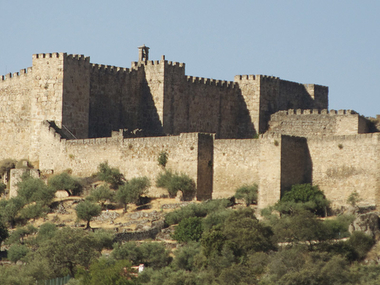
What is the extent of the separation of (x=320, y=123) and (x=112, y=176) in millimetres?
11977

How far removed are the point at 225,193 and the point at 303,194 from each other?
4.69 m

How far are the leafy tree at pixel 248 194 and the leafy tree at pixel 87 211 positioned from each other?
6394 mm

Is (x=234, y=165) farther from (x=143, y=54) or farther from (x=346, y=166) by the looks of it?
(x=143, y=54)

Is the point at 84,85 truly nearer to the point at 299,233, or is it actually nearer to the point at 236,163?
the point at 236,163

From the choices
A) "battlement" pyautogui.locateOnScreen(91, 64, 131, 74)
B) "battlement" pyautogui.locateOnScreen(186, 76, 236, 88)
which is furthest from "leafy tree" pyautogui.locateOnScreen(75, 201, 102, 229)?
"battlement" pyautogui.locateOnScreen(186, 76, 236, 88)

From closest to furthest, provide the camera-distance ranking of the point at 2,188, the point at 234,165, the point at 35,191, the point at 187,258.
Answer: the point at 187,258 → the point at 234,165 → the point at 35,191 → the point at 2,188

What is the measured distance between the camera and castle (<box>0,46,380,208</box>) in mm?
Answer: 52906

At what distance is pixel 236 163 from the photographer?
181 ft

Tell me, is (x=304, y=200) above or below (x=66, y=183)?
below

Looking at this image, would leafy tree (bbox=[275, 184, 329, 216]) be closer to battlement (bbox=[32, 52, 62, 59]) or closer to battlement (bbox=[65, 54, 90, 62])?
battlement (bbox=[65, 54, 90, 62])

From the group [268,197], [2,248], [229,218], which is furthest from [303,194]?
[2,248]

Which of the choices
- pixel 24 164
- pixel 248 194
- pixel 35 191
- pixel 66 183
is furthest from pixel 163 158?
pixel 24 164

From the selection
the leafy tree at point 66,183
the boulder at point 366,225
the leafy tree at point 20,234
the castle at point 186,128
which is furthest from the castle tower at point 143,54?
the boulder at point 366,225

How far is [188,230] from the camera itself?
4947cm
